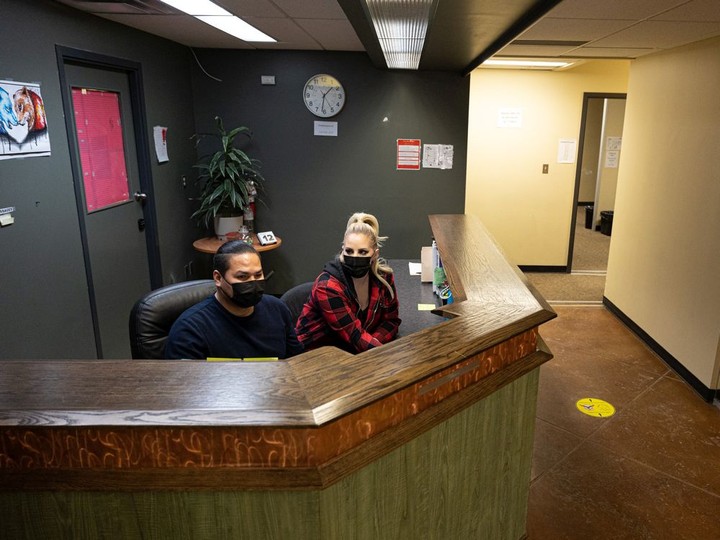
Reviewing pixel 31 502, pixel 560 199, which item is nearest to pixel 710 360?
pixel 560 199

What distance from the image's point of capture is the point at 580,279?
6219 millimetres

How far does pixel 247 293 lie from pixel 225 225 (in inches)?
116

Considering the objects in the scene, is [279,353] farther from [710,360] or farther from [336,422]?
[710,360]

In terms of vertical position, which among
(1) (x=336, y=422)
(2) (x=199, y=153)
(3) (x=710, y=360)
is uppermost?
(2) (x=199, y=153)

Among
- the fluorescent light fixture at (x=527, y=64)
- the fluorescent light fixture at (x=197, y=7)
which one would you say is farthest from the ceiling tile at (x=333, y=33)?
the fluorescent light fixture at (x=527, y=64)

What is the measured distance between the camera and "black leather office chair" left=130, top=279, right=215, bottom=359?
7.17 ft

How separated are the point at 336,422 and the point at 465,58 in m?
3.57

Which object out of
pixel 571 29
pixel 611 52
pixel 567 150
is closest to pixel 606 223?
pixel 567 150

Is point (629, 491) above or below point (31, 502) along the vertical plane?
below

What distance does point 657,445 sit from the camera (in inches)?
118

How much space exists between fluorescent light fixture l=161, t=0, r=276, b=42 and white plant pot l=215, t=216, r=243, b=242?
1.52 metres

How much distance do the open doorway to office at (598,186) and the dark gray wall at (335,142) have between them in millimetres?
2059

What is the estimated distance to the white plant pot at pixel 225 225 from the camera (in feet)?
15.7

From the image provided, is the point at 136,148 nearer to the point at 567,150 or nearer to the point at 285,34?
the point at 285,34
